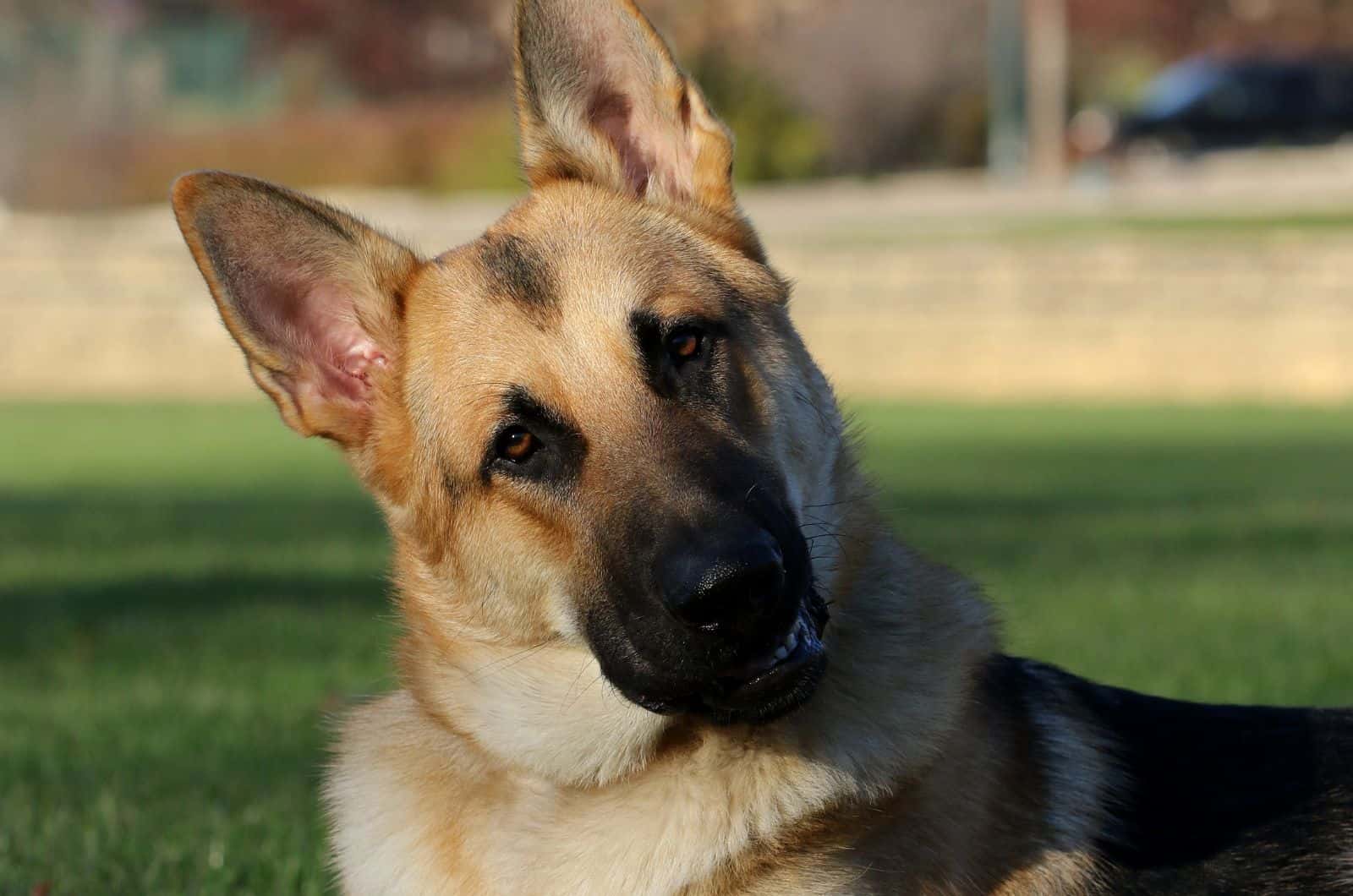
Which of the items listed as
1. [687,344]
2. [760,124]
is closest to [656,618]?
[687,344]

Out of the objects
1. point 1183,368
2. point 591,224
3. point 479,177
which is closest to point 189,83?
point 479,177

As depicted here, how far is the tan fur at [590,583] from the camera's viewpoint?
3.51 metres

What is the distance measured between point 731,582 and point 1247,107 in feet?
137

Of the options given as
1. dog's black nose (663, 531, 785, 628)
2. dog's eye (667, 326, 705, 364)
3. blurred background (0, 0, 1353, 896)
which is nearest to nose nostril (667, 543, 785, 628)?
dog's black nose (663, 531, 785, 628)

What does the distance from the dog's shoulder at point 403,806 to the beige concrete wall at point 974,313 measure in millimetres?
20019

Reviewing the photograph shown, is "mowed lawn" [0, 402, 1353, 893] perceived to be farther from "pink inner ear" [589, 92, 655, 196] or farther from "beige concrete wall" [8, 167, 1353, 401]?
"beige concrete wall" [8, 167, 1353, 401]

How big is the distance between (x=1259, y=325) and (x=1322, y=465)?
8.91 metres

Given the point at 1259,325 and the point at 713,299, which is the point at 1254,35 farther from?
the point at 713,299

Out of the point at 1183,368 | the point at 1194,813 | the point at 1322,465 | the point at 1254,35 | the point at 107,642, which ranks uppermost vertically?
the point at 1194,813

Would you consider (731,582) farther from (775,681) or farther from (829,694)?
(829,694)

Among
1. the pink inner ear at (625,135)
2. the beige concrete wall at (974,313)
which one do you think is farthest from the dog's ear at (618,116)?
the beige concrete wall at (974,313)

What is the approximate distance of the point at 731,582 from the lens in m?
3.22

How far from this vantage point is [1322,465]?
15922 millimetres

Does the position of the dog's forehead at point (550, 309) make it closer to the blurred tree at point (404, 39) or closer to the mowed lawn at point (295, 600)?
the mowed lawn at point (295, 600)
